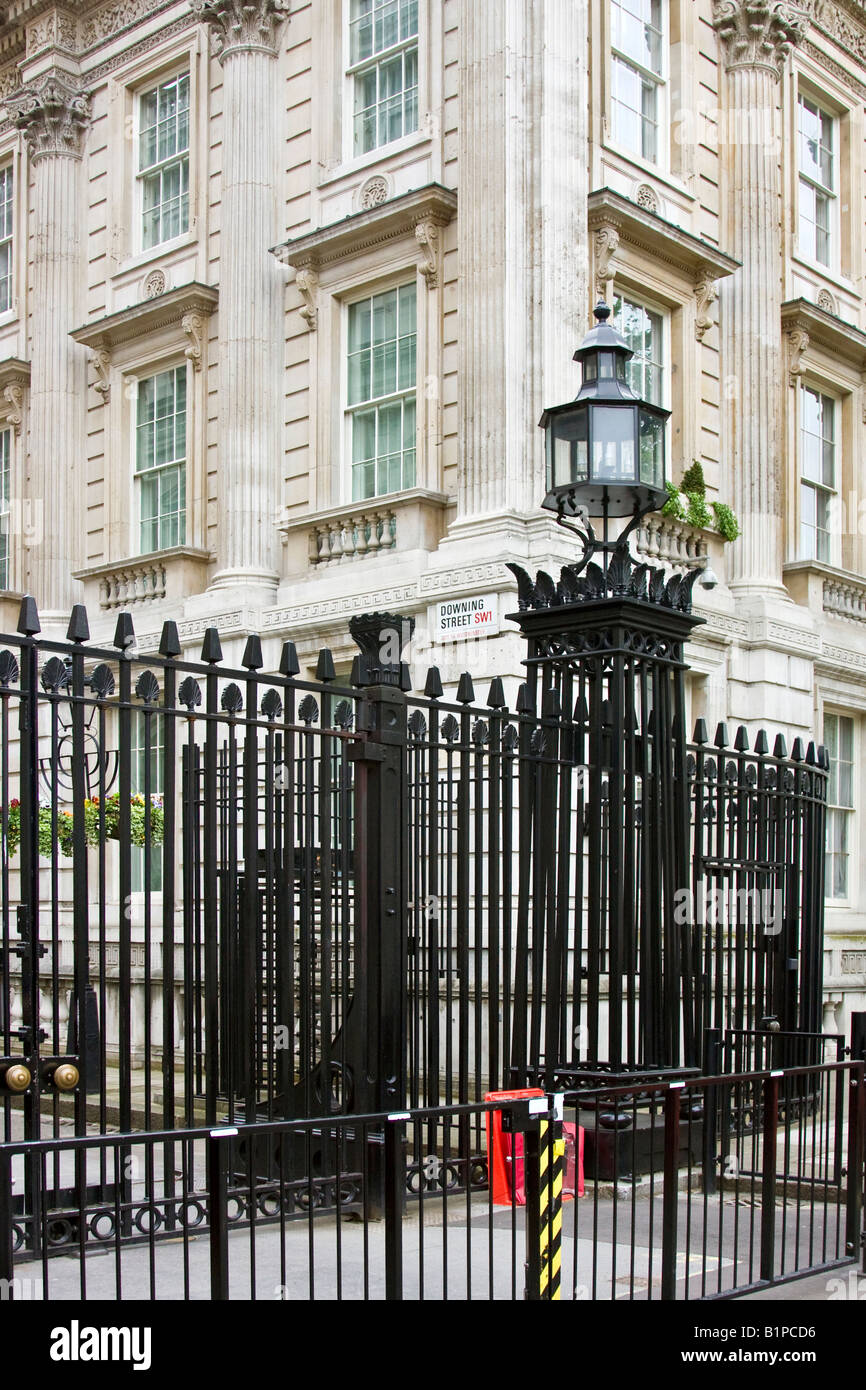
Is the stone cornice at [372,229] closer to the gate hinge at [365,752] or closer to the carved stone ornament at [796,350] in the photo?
the carved stone ornament at [796,350]

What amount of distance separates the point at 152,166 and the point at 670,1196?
60.5 feet

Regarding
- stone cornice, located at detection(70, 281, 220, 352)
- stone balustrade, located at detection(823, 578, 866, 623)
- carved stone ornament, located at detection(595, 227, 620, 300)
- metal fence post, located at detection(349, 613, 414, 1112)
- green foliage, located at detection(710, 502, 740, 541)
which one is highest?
stone cornice, located at detection(70, 281, 220, 352)

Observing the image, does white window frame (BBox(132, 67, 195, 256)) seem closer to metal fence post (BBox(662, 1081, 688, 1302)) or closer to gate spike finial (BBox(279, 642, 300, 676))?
gate spike finial (BBox(279, 642, 300, 676))

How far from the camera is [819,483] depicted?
21641 mm

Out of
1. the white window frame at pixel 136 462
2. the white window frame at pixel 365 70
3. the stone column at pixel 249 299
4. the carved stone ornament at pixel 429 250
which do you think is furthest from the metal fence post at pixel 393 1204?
the white window frame at pixel 136 462

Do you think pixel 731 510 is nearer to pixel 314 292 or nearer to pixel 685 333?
pixel 685 333

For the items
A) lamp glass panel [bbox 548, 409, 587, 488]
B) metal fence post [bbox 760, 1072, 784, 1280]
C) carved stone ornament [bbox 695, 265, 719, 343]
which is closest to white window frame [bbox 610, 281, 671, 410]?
carved stone ornament [bbox 695, 265, 719, 343]

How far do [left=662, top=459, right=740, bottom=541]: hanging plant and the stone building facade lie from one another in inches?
6.2

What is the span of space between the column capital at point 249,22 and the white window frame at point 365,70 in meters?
1.01

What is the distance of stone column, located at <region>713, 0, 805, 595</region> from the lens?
1970 centimetres

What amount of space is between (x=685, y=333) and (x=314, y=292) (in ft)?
14.3

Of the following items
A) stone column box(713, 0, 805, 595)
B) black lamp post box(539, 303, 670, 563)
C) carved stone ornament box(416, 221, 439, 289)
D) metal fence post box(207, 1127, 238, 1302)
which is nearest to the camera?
metal fence post box(207, 1127, 238, 1302)

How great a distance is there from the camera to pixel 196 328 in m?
20.8
